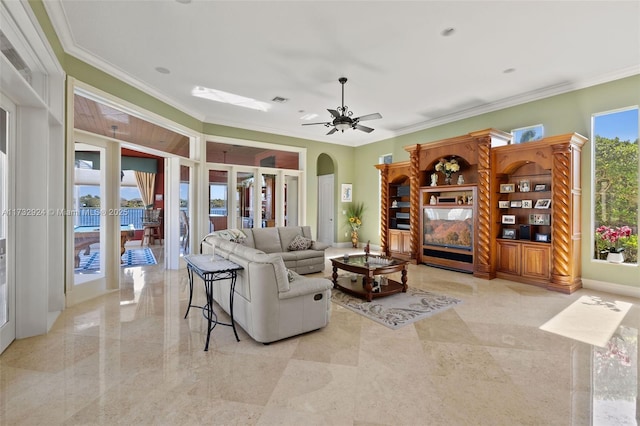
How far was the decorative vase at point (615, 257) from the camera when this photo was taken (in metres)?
4.62

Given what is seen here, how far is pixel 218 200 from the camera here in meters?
7.32

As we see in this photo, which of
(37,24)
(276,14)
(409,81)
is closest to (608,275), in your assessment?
(409,81)

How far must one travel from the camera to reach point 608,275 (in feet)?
15.7

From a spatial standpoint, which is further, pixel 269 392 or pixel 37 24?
pixel 37 24

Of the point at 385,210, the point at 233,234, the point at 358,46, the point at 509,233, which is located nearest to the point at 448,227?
the point at 509,233

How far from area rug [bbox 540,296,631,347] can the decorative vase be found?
73cm

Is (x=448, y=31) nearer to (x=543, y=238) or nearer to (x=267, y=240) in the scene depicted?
(x=543, y=238)

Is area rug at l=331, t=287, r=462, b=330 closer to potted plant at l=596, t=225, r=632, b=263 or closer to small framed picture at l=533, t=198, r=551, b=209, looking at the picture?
small framed picture at l=533, t=198, r=551, b=209

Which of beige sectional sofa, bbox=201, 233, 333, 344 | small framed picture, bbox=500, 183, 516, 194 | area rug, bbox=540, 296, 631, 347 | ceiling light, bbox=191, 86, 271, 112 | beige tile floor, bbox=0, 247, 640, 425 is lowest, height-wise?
beige tile floor, bbox=0, 247, 640, 425

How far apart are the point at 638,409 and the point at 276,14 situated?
4577 millimetres

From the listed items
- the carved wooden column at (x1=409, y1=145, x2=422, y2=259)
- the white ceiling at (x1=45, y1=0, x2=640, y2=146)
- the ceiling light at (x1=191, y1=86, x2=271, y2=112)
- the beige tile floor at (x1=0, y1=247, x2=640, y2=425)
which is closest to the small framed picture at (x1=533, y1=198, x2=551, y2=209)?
the white ceiling at (x1=45, y1=0, x2=640, y2=146)

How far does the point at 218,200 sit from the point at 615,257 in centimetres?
762

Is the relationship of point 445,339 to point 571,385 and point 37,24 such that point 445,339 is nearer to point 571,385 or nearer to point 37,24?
point 571,385

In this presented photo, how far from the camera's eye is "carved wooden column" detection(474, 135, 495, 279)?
5.65 m
